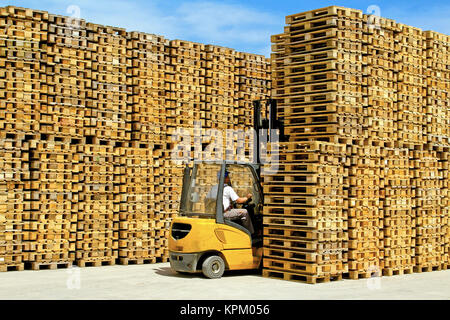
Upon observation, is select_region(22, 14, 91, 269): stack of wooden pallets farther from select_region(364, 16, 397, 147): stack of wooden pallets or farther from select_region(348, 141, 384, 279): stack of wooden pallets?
select_region(364, 16, 397, 147): stack of wooden pallets

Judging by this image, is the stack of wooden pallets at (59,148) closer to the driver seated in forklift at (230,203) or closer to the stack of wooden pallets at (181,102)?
the stack of wooden pallets at (181,102)

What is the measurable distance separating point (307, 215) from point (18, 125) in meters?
7.08

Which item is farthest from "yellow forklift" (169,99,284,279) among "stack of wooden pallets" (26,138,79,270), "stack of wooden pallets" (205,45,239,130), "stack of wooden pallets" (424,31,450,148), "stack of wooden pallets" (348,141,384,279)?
"stack of wooden pallets" (424,31,450,148)

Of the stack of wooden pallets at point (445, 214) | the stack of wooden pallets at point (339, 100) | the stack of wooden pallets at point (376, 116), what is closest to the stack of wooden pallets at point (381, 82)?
the stack of wooden pallets at point (376, 116)

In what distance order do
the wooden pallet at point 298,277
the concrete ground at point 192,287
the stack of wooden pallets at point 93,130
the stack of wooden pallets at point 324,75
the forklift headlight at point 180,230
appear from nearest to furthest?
the concrete ground at point 192,287
the wooden pallet at point 298,277
the forklift headlight at point 180,230
the stack of wooden pallets at point 324,75
the stack of wooden pallets at point 93,130

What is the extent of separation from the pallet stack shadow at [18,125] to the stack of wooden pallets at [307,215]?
549 cm

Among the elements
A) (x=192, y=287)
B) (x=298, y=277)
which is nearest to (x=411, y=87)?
(x=298, y=277)

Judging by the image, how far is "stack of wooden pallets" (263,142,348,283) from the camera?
11.8 m

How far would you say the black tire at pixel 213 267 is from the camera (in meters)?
12.1

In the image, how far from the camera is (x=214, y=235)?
12.2 meters

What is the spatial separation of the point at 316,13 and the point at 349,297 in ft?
20.1

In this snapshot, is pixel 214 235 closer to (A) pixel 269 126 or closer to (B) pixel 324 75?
(A) pixel 269 126

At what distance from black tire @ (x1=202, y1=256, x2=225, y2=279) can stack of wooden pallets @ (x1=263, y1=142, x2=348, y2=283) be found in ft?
3.14

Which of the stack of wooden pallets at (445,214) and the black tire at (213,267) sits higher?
the stack of wooden pallets at (445,214)
